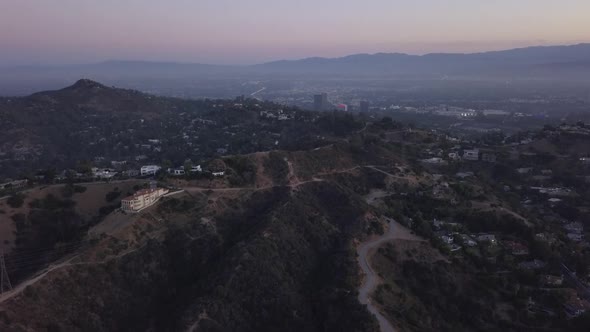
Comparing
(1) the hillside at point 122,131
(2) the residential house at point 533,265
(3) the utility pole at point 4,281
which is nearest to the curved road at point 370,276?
(2) the residential house at point 533,265

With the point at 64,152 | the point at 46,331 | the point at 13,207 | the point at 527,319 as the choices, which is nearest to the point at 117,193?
the point at 13,207

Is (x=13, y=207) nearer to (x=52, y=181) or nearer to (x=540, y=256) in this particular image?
(x=52, y=181)

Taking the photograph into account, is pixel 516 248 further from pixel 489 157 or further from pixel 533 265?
pixel 489 157

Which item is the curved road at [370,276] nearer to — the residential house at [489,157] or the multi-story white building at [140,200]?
the multi-story white building at [140,200]

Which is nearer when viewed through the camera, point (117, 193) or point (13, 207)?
point (13, 207)

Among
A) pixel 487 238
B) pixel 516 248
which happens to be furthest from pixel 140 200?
pixel 516 248

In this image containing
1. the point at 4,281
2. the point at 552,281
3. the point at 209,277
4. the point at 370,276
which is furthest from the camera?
the point at 552,281
